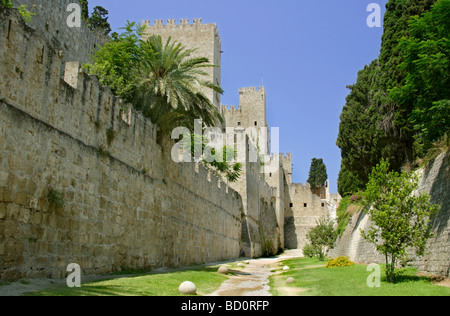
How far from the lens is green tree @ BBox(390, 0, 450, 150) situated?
35.1 feet

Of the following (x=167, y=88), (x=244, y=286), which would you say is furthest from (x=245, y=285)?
(x=167, y=88)

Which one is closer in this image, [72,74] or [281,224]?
[72,74]

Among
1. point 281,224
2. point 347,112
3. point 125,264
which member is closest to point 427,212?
point 125,264

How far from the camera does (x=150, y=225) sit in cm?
1362

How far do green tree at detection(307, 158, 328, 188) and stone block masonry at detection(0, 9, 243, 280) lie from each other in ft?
189

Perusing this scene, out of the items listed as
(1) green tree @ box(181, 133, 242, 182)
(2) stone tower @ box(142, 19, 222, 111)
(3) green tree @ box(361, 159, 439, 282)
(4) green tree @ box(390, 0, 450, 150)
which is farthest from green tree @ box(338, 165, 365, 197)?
(2) stone tower @ box(142, 19, 222, 111)

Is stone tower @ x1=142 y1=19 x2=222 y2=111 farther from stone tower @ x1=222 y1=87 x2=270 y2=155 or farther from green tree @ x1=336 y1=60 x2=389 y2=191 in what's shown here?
green tree @ x1=336 y1=60 x2=389 y2=191

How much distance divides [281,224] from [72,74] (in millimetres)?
44427

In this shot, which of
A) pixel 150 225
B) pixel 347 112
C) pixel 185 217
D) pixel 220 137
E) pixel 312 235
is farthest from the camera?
pixel 220 137

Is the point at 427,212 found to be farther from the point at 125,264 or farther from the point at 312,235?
the point at 312,235

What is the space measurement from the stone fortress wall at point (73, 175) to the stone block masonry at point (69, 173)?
24mm

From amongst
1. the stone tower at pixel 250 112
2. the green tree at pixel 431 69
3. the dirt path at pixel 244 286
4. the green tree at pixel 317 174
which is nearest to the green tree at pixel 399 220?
the green tree at pixel 431 69

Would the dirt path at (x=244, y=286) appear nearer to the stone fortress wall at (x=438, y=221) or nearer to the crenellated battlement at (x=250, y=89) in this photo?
the stone fortress wall at (x=438, y=221)

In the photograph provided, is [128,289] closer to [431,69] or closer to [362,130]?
[431,69]
